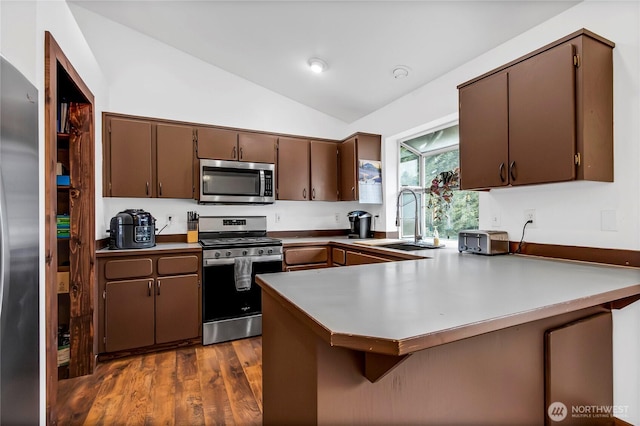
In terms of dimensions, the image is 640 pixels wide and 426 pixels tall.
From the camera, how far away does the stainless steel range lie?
2.89 meters

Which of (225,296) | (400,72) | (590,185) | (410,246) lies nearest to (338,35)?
(400,72)

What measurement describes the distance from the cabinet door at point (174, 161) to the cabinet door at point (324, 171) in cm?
140

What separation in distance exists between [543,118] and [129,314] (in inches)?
129

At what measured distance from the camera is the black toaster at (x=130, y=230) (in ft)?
8.73

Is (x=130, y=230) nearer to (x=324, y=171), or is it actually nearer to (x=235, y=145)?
(x=235, y=145)

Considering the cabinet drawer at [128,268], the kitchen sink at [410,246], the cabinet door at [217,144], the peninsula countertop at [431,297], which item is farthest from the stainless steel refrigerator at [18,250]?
the kitchen sink at [410,246]

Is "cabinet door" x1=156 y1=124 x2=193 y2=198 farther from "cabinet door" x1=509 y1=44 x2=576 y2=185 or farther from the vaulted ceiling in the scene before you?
"cabinet door" x1=509 y1=44 x2=576 y2=185

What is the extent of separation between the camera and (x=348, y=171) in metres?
3.81

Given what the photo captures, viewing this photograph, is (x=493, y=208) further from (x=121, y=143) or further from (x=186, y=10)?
(x=121, y=143)

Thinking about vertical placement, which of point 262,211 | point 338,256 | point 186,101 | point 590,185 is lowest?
point 338,256

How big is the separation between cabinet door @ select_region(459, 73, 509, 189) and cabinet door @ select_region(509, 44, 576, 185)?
51mm

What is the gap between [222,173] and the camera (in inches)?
129

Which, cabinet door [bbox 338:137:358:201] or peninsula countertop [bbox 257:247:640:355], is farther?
cabinet door [bbox 338:137:358:201]

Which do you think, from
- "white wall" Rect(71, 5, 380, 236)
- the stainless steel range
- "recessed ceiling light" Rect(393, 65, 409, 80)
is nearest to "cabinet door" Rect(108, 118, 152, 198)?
"white wall" Rect(71, 5, 380, 236)
